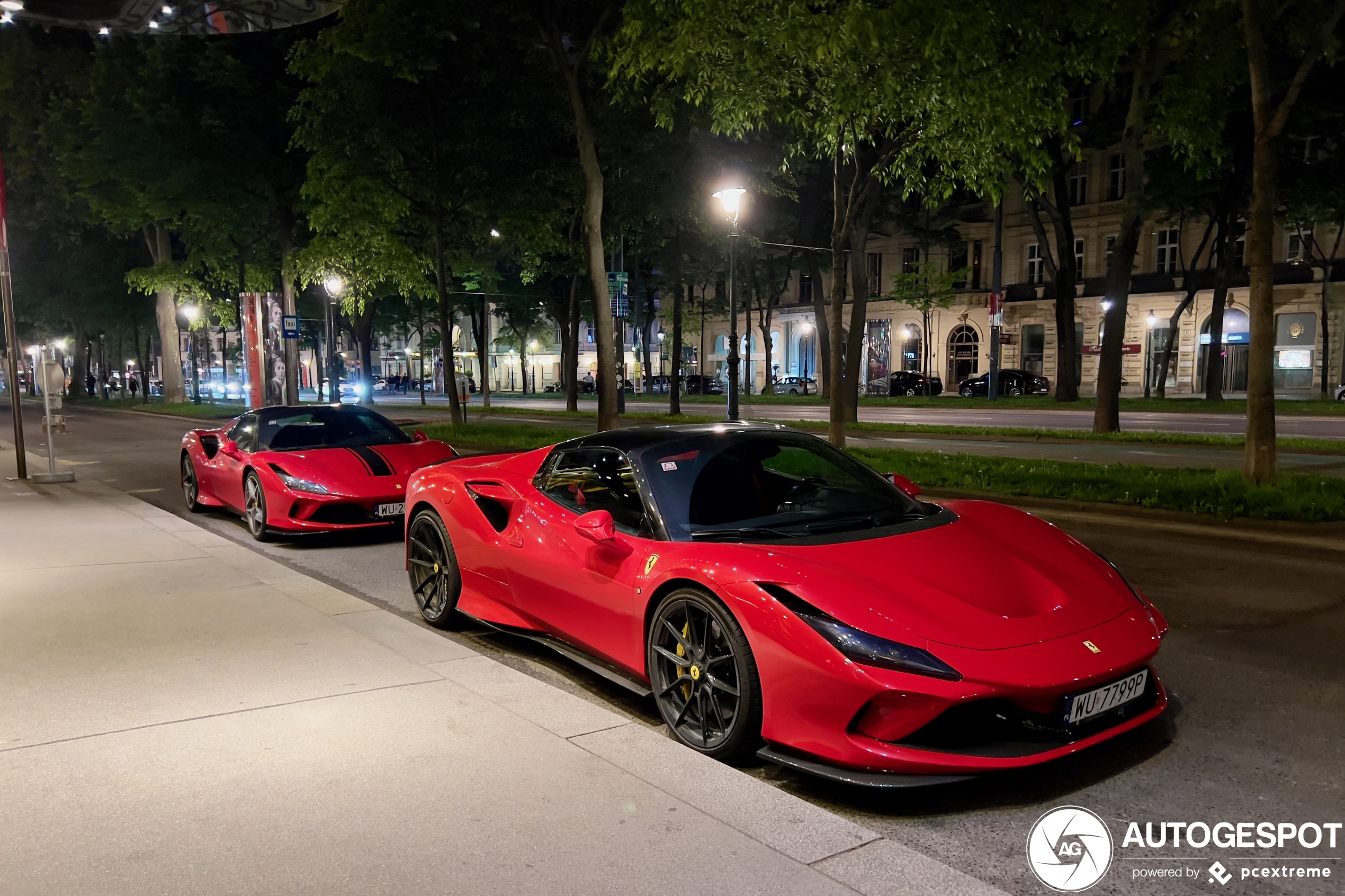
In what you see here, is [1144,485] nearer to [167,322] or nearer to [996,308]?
[996,308]

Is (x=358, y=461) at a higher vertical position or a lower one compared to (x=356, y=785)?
higher

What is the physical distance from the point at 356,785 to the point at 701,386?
5592 cm

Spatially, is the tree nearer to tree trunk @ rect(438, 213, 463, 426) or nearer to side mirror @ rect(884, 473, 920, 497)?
side mirror @ rect(884, 473, 920, 497)

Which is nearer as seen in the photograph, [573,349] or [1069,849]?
[1069,849]

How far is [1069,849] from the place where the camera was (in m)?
3.20

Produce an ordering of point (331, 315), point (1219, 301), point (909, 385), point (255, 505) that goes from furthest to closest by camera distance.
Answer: point (909, 385), point (331, 315), point (1219, 301), point (255, 505)

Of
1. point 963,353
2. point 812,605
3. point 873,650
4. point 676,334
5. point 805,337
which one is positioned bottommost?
point 873,650

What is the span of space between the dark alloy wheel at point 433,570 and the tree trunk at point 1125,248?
17.0m

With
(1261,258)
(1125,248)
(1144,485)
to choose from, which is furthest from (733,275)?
(1261,258)

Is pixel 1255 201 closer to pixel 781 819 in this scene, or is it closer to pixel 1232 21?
pixel 1232 21

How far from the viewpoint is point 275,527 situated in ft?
30.6

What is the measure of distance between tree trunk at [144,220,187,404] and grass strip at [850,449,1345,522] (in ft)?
111

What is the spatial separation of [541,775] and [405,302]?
57.5m

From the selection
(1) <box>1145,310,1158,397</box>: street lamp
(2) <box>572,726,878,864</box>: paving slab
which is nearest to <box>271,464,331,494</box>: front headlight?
(2) <box>572,726,878,864</box>: paving slab
